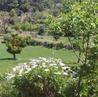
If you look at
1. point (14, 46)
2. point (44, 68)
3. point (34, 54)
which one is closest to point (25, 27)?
point (34, 54)

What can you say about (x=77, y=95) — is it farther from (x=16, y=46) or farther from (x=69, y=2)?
(x=16, y=46)

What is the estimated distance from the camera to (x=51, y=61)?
11141mm

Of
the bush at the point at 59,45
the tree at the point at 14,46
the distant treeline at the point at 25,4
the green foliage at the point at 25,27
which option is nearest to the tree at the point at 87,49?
the tree at the point at 14,46

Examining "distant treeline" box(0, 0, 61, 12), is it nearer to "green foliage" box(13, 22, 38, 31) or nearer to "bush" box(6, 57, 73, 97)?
"green foliage" box(13, 22, 38, 31)

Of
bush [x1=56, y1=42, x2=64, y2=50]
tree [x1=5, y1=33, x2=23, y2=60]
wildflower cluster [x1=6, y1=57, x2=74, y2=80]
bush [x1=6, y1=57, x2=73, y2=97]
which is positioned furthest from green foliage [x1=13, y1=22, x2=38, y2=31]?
Result: bush [x1=6, y1=57, x2=73, y2=97]

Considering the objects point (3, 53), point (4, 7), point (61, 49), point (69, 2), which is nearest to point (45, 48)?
point (61, 49)

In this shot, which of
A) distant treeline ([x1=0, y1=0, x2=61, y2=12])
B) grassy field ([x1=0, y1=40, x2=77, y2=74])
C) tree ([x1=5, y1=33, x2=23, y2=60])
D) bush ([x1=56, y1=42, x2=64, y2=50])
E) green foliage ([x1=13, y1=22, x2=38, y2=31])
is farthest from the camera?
distant treeline ([x1=0, y1=0, x2=61, y2=12])

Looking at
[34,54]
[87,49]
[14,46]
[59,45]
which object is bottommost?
[59,45]

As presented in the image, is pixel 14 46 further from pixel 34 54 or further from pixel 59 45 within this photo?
pixel 59 45

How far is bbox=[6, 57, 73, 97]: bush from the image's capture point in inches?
420

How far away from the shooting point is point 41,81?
10.7m

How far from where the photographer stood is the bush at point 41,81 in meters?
10.7

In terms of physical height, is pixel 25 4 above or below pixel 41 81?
below

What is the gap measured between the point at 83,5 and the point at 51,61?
1758 mm
